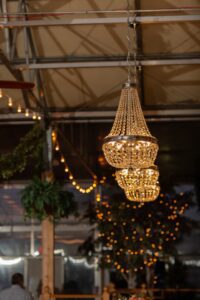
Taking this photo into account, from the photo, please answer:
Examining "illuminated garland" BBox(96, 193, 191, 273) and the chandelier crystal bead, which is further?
"illuminated garland" BBox(96, 193, 191, 273)

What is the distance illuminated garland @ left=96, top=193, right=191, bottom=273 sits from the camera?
12.5 meters

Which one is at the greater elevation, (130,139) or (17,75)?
(17,75)

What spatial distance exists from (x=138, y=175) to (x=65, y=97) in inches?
185

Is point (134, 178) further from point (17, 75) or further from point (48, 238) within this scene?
point (48, 238)

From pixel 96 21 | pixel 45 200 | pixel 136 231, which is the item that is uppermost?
pixel 96 21

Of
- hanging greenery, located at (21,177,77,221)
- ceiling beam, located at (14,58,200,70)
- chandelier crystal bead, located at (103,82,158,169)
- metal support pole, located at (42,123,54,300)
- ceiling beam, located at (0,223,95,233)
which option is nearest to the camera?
chandelier crystal bead, located at (103,82,158,169)

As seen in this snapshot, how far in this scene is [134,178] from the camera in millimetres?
7500

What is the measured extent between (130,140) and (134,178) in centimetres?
170

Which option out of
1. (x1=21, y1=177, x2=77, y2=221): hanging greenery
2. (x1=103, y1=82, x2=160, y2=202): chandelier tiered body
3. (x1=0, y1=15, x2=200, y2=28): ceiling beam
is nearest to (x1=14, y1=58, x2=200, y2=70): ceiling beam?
(x1=0, y1=15, x2=200, y2=28): ceiling beam

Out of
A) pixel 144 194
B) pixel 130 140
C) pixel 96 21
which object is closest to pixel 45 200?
pixel 144 194

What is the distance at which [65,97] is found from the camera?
1204 cm

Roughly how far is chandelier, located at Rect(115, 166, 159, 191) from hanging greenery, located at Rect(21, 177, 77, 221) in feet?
11.7

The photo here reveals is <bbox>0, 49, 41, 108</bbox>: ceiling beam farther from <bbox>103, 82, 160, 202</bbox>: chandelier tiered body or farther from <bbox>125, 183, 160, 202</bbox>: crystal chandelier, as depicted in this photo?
<bbox>103, 82, 160, 202</bbox>: chandelier tiered body

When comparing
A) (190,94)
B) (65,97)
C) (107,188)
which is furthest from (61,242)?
(190,94)
